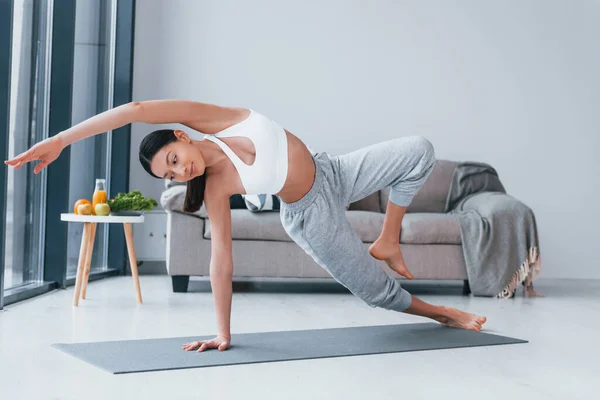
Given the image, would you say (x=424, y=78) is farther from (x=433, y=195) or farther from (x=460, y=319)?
(x=460, y=319)

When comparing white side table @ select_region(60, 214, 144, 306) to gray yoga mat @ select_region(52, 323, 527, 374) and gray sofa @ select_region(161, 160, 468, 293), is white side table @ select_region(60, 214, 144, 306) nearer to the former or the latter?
gray sofa @ select_region(161, 160, 468, 293)

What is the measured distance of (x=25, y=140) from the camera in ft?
12.5

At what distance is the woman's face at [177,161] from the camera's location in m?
2.29

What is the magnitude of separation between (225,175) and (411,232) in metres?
2.12

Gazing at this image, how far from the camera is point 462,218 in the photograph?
14.7ft

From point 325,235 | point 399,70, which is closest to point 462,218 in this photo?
point 399,70

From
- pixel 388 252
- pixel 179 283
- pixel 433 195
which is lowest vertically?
pixel 179 283

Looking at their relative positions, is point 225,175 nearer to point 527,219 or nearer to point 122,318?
point 122,318

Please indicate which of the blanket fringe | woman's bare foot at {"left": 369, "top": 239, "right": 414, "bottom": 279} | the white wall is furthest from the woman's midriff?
the white wall

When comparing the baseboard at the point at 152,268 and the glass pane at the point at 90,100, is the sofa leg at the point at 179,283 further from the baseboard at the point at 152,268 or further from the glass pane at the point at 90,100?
the baseboard at the point at 152,268

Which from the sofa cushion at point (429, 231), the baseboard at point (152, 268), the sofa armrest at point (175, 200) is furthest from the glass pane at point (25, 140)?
the sofa cushion at point (429, 231)

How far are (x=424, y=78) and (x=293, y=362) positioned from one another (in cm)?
393

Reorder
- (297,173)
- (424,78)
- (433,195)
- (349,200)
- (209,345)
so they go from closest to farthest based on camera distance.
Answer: (209,345) → (297,173) → (349,200) → (433,195) → (424,78)

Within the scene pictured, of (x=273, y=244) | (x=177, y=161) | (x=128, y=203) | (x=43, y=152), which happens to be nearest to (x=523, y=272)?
(x=273, y=244)
